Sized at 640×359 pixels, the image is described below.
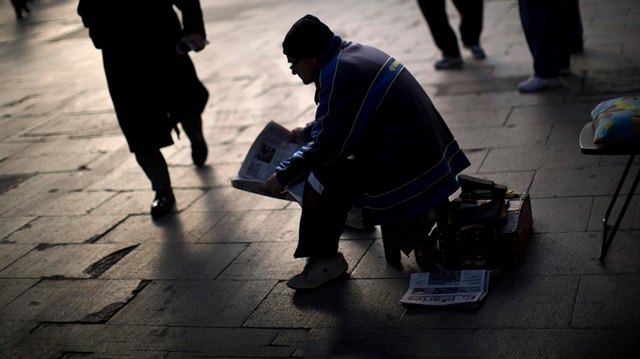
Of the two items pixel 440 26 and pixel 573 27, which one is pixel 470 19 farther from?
pixel 573 27

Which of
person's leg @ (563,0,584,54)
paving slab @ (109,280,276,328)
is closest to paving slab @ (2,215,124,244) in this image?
paving slab @ (109,280,276,328)

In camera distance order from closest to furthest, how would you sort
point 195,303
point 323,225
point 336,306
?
point 336,306, point 323,225, point 195,303

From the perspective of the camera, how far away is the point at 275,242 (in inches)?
199

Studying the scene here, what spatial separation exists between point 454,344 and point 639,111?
4.37ft

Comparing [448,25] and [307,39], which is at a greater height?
[307,39]

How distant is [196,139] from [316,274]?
2474mm

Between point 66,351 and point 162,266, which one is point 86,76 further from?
point 66,351

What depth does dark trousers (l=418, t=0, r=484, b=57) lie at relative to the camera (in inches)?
318

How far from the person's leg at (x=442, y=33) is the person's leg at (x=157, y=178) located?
3385 mm

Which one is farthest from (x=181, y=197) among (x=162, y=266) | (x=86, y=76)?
(x=86, y=76)

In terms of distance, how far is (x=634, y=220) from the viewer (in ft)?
14.6

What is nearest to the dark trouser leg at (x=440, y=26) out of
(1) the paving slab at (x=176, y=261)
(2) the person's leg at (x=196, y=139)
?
(2) the person's leg at (x=196, y=139)

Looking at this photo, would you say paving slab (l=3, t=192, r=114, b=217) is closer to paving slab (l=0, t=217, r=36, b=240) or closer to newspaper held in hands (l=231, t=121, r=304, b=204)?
paving slab (l=0, t=217, r=36, b=240)

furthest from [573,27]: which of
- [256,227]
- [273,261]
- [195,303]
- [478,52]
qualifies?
[195,303]
